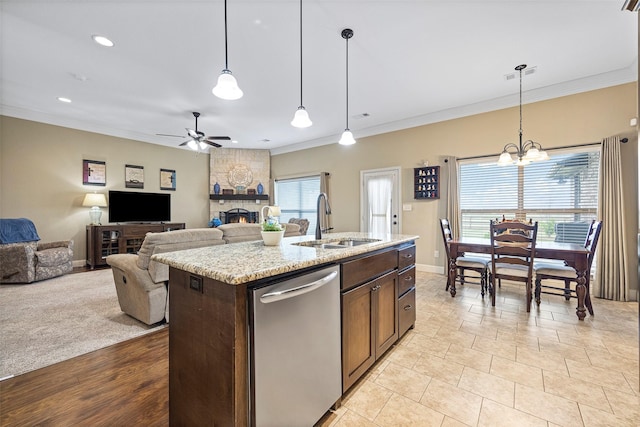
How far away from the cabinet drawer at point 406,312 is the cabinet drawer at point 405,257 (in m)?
0.27

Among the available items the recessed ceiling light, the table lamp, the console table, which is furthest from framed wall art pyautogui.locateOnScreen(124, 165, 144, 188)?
the recessed ceiling light

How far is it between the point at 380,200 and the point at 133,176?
576cm

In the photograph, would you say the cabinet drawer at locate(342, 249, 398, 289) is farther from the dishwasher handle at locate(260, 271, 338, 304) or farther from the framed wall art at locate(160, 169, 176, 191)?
the framed wall art at locate(160, 169, 176, 191)

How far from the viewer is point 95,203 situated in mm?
5246

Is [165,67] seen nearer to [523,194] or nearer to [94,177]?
[94,177]

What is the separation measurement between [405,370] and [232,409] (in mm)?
1377

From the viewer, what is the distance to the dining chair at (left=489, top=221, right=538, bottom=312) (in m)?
2.91

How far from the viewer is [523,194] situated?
4.09m

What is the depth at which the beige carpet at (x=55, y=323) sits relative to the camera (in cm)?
212

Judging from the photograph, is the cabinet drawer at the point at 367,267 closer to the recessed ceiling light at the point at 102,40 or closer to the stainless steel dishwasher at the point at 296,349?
the stainless steel dishwasher at the point at 296,349

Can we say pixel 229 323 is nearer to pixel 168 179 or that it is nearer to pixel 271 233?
pixel 271 233

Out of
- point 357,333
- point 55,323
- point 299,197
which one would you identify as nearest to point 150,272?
point 55,323

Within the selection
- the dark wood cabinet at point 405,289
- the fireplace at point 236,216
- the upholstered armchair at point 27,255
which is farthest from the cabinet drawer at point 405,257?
the fireplace at point 236,216

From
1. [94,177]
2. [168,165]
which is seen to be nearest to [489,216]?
[168,165]
